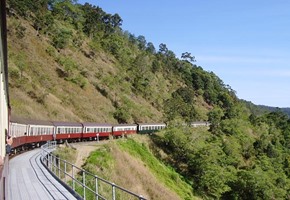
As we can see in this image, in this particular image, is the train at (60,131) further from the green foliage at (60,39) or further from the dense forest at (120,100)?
the green foliage at (60,39)

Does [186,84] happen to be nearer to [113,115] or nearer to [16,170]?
[113,115]

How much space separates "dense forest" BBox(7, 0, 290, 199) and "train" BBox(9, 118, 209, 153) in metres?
5.28

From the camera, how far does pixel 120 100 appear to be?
85.1m

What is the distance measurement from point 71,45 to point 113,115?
25.6m

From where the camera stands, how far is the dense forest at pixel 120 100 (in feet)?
176

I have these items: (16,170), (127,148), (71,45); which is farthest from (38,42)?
(16,170)

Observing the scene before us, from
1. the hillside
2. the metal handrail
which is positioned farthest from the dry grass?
the hillside

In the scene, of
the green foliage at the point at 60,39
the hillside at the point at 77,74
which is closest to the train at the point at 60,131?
the hillside at the point at 77,74

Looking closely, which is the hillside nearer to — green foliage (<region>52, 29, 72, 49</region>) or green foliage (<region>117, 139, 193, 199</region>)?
green foliage (<region>52, 29, 72, 49</region>)

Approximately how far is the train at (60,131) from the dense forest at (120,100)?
17.3 feet

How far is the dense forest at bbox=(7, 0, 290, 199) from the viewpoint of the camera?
53.7 metres

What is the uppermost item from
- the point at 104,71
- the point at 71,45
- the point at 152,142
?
the point at 71,45

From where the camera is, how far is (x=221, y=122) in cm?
8894

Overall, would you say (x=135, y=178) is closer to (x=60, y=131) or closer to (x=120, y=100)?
(x=60, y=131)
